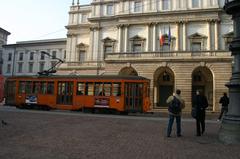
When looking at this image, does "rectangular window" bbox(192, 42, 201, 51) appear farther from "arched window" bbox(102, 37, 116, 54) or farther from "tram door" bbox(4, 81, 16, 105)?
"tram door" bbox(4, 81, 16, 105)

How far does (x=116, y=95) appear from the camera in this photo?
2050 centimetres

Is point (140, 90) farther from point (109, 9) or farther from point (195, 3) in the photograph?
point (109, 9)

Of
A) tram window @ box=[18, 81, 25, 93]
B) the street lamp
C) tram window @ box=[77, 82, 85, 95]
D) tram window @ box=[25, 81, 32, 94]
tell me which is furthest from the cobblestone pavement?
tram window @ box=[18, 81, 25, 93]

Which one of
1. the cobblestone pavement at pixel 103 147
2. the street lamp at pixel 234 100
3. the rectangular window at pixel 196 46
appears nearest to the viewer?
the cobblestone pavement at pixel 103 147

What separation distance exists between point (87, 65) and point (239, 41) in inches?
1152

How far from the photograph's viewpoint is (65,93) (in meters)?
22.5

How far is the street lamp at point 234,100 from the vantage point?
859 centimetres

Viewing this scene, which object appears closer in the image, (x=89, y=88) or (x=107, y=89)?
(x=107, y=89)

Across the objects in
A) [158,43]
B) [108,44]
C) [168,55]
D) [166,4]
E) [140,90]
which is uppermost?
[166,4]

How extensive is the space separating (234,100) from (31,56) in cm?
5621

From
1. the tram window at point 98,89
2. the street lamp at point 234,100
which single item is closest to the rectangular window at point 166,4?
the tram window at point 98,89

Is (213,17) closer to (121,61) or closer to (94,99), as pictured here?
(121,61)

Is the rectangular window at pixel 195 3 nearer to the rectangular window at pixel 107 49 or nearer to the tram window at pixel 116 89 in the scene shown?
the rectangular window at pixel 107 49

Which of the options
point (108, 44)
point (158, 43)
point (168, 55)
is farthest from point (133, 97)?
point (108, 44)
